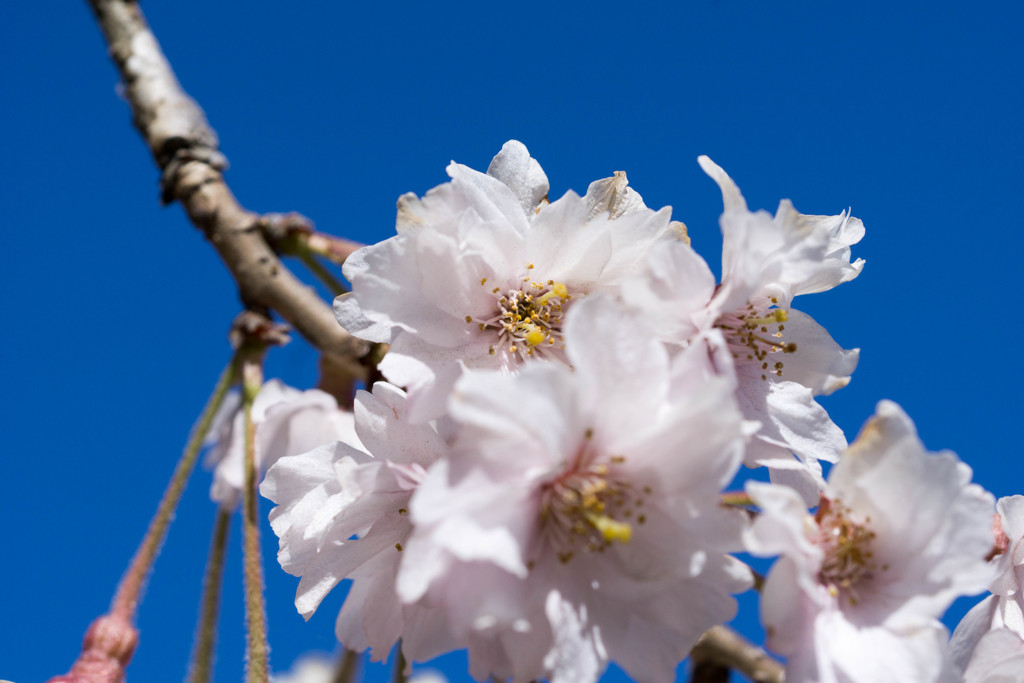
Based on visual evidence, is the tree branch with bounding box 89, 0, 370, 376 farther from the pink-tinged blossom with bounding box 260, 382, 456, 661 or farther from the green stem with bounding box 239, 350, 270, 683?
the pink-tinged blossom with bounding box 260, 382, 456, 661

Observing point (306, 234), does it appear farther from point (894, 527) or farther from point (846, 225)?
point (894, 527)

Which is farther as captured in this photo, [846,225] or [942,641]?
[846,225]

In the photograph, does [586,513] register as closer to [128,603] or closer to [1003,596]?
[1003,596]

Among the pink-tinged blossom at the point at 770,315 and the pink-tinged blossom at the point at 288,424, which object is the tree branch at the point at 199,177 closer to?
the pink-tinged blossom at the point at 288,424

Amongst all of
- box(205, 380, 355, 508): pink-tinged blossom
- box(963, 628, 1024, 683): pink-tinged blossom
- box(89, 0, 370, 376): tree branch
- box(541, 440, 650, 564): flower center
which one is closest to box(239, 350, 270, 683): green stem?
box(205, 380, 355, 508): pink-tinged blossom

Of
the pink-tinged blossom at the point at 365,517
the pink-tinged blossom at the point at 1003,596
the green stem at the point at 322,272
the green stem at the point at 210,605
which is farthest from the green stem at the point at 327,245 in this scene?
the pink-tinged blossom at the point at 1003,596

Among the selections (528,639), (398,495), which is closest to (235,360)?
(398,495)

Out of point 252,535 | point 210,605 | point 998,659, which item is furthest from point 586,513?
point 210,605
